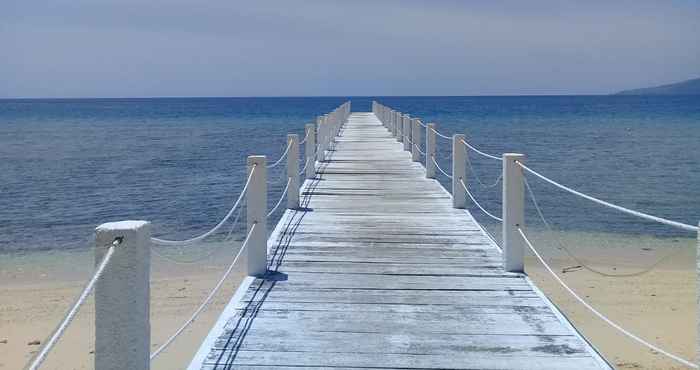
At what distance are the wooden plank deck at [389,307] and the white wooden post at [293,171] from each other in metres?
0.41

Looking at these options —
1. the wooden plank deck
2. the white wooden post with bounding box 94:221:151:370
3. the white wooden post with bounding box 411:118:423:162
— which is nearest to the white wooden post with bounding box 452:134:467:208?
the wooden plank deck

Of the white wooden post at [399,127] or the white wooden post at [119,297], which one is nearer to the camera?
the white wooden post at [119,297]

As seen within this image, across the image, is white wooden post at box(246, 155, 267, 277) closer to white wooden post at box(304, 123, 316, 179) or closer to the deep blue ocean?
the deep blue ocean

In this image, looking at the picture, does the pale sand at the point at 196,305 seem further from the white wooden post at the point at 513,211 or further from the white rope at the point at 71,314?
the white rope at the point at 71,314

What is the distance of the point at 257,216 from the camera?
6668 mm

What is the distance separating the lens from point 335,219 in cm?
950

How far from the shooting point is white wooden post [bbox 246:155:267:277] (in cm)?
659

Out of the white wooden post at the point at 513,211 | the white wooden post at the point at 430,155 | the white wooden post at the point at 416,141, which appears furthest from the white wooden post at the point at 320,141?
the white wooden post at the point at 513,211

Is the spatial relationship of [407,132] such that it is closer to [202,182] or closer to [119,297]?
[202,182]

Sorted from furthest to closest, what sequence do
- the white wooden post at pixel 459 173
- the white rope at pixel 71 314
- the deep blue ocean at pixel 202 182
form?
the deep blue ocean at pixel 202 182 → the white wooden post at pixel 459 173 → the white rope at pixel 71 314

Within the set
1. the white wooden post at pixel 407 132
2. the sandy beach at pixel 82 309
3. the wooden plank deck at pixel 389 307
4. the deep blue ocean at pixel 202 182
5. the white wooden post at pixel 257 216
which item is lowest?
the sandy beach at pixel 82 309

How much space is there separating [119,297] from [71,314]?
1.21 ft

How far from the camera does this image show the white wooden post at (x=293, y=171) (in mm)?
9938

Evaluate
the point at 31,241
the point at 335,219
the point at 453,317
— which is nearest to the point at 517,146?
the point at 31,241
